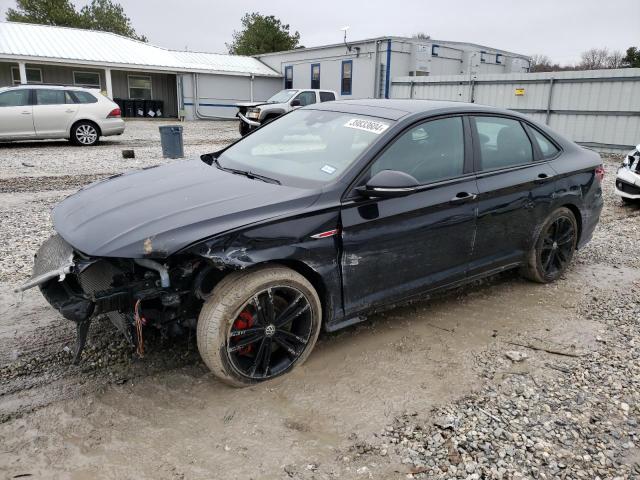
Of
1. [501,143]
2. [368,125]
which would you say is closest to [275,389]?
[368,125]

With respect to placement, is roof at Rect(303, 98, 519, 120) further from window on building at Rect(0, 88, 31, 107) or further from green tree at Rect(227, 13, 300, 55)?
green tree at Rect(227, 13, 300, 55)

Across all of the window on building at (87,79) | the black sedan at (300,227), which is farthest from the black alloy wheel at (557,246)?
the window on building at (87,79)

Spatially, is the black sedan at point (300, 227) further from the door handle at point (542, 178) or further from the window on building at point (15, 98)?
the window on building at point (15, 98)

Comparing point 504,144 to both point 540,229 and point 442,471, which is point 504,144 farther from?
point 442,471

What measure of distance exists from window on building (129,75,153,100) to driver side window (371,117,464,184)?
2819cm

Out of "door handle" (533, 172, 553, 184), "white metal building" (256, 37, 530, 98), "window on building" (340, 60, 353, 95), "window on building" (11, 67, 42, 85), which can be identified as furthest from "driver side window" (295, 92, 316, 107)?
"door handle" (533, 172, 553, 184)

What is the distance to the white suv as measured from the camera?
12.9 m

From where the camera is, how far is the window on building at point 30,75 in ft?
83.6

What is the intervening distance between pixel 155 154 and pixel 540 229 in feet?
35.7

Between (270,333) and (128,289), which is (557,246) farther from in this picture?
(128,289)

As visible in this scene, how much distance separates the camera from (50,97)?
1338 centimetres

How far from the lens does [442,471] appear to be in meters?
2.45

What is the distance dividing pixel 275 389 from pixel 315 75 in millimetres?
27544

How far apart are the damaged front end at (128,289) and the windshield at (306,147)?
0.94 m
